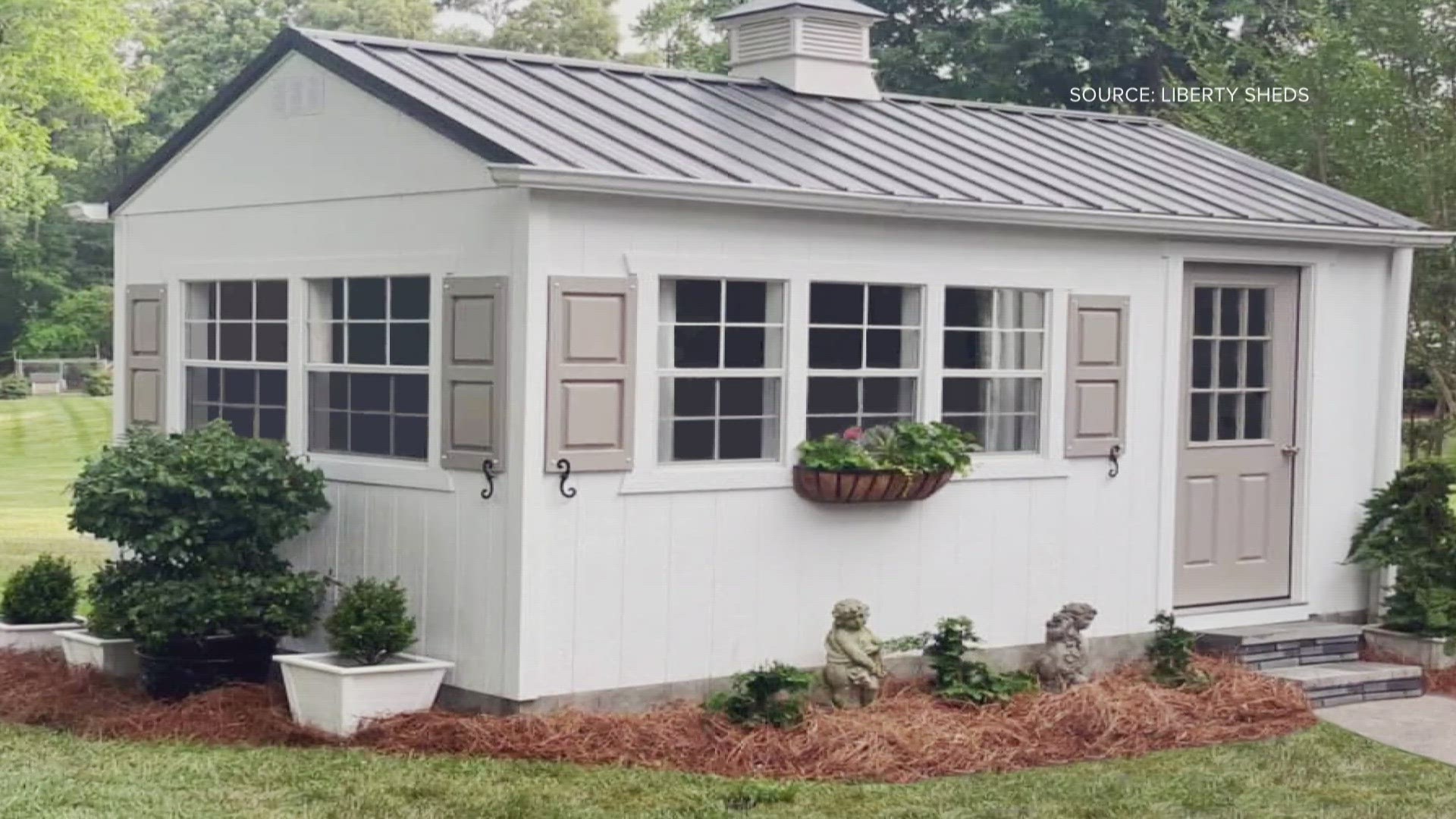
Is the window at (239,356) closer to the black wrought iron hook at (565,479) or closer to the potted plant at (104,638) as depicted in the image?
the potted plant at (104,638)

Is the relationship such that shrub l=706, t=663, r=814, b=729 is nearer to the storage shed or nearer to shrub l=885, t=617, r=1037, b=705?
the storage shed

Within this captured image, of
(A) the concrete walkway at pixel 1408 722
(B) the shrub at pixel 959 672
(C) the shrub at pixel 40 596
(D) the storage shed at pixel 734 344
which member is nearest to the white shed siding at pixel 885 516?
(D) the storage shed at pixel 734 344

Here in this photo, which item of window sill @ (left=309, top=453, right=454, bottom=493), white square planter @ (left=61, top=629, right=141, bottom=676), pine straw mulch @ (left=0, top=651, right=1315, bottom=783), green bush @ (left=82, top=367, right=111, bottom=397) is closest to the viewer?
pine straw mulch @ (left=0, top=651, right=1315, bottom=783)

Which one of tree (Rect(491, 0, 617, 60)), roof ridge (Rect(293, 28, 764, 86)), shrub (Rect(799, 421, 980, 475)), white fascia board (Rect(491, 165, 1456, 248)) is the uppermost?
tree (Rect(491, 0, 617, 60))

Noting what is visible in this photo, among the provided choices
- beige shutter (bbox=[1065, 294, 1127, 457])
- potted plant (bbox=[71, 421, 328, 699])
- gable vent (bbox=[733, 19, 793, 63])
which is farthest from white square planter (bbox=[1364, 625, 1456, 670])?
potted plant (bbox=[71, 421, 328, 699])

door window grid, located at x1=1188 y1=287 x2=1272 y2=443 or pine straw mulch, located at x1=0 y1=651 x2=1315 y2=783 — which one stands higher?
door window grid, located at x1=1188 y1=287 x2=1272 y2=443

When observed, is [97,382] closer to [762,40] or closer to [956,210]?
[762,40]

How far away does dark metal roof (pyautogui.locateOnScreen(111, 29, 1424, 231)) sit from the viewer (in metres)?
8.75

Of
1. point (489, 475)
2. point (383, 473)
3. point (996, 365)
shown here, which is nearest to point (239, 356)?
point (383, 473)

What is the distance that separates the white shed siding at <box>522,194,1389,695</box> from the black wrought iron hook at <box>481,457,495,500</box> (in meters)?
0.25

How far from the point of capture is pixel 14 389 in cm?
4112

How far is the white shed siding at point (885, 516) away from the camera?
836 cm

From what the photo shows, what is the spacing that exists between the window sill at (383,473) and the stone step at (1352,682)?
174 inches

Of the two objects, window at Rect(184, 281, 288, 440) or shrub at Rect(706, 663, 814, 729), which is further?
window at Rect(184, 281, 288, 440)
